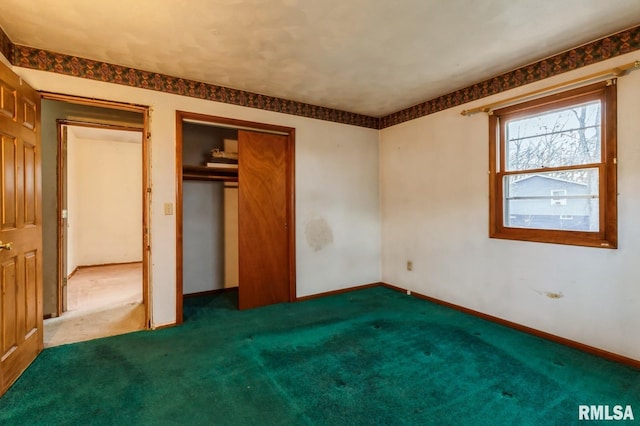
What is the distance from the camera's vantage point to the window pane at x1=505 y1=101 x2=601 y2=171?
259 cm

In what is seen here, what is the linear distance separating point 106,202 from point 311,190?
493 centimetres

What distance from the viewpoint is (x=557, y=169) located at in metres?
2.77

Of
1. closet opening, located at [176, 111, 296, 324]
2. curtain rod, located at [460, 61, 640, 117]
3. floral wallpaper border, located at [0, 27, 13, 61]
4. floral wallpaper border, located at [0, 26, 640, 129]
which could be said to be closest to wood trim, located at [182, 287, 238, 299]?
closet opening, located at [176, 111, 296, 324]

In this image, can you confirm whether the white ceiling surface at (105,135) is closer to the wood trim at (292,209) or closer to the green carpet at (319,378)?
the wood trim at (292,209)

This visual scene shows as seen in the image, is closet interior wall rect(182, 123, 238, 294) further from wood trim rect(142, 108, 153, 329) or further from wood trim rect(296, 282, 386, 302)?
wood trim rect(296, 282, 386, 302)

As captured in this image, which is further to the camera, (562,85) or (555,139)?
(555,139)

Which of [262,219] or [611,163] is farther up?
[611,163]

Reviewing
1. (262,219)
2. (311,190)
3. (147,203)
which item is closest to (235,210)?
(262,219)

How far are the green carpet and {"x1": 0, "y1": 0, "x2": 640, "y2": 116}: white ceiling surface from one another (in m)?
2.58

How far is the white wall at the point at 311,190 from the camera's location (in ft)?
10.0

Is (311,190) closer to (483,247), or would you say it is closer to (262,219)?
(262,219)

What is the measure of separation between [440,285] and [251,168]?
2805 mm

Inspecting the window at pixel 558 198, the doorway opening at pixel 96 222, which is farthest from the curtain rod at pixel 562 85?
the doorway opening at pixel 96 222

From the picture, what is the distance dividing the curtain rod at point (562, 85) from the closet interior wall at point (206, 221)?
3.25m
